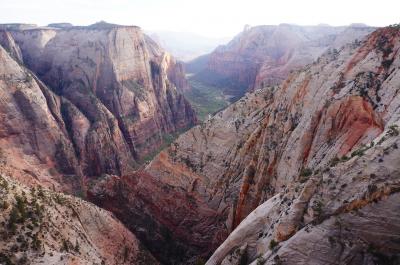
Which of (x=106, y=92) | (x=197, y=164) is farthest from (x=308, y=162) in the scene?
(x=106, y=92)

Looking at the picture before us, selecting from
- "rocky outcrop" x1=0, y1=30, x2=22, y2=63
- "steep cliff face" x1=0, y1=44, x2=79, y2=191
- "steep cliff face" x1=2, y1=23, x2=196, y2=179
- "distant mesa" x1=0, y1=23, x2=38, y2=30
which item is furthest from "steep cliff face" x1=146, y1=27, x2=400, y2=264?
"distant mesa" x1=0, y1=23, x2=38, y2=30

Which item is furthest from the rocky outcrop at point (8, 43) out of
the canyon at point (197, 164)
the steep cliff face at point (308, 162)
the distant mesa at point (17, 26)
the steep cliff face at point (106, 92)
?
the steep cliff face at point (308, 162)

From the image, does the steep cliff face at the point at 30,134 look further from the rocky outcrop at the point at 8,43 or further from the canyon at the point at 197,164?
the rocky outcrop at the point at 8,43

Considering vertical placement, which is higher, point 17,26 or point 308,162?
point 308,162

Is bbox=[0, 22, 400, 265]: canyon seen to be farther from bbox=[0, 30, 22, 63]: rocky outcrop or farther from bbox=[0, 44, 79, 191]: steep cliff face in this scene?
bbox=[0, 30, 22, 63]: rocky outcrop

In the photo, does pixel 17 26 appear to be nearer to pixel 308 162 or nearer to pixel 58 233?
pixel 58 233

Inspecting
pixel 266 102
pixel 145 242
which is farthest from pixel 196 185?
pixel 266 102
